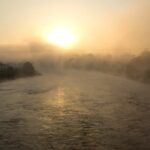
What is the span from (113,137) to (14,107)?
62.2 feet

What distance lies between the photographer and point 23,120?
36.1 m

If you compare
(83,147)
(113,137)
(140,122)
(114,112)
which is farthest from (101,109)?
(83,147)

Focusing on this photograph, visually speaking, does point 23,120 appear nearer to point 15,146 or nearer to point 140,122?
point 15,146

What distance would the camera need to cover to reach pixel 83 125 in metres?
33.6

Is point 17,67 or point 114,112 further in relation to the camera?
point 17,67

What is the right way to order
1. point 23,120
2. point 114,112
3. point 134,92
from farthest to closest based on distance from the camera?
point 134,92 → point 114,112 → point 23,120

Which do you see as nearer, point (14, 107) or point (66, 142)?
point (66, 142)

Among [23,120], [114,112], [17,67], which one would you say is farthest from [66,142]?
[17,67]

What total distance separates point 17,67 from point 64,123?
3462 inches

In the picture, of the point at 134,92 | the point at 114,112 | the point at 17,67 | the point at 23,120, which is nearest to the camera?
the point at 23,120

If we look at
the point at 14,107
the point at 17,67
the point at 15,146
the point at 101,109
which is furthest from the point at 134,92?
the point at 17,67

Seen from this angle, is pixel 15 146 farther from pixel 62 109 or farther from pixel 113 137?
pixel 62 109

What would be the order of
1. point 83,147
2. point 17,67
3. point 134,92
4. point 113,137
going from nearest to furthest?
point 83,147 → point 113,137 → point 134,92 → point 17,67

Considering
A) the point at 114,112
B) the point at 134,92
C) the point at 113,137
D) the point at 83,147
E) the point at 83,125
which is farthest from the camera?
the point at 134,92
